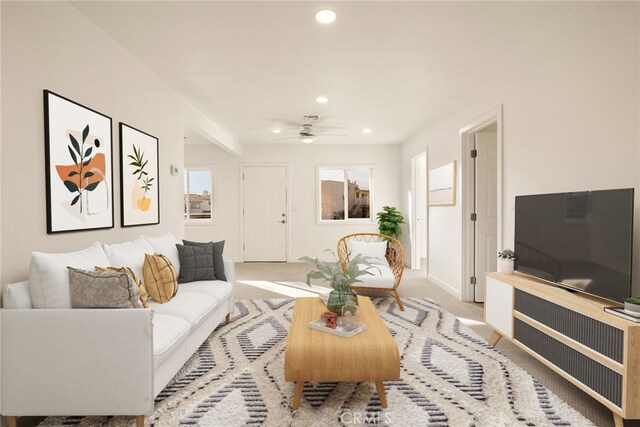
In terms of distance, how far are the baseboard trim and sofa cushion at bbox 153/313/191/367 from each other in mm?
3424

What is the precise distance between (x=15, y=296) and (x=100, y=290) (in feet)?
1.32

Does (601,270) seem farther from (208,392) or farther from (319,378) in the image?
(208,392)

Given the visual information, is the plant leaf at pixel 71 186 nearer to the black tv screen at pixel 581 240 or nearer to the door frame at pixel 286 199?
the black tv screen at pixel 581 240

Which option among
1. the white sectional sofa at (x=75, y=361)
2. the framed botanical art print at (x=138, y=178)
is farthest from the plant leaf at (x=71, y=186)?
the white sectional sofa at (x=75, y=361)

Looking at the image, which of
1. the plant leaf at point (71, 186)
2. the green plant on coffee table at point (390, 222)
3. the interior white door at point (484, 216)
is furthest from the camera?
the green plant on coffee table at point (390, 222)

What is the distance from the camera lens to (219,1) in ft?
7.60

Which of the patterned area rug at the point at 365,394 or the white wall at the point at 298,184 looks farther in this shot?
the white wall at the point at 298,184

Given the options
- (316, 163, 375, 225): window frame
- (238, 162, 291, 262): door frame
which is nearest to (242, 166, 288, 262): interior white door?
(238, 162, 291, 262): door frame

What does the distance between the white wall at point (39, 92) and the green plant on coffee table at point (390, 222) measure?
16.0 feet

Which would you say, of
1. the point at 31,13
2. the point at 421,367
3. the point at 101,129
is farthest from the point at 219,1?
the point at 421,367

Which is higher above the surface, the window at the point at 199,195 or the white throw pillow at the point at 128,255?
the window at the point at 199,195

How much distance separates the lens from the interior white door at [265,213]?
748cm

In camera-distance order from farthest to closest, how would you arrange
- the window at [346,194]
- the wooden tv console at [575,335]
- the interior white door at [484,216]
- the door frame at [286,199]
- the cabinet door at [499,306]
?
the window at [346,194] → the door frame at [286,199] → the interior white door at [484,216] → the cabinet door at [499,306] → the wooden tv console at [575,335]

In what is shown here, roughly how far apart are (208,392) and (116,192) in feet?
5.99
